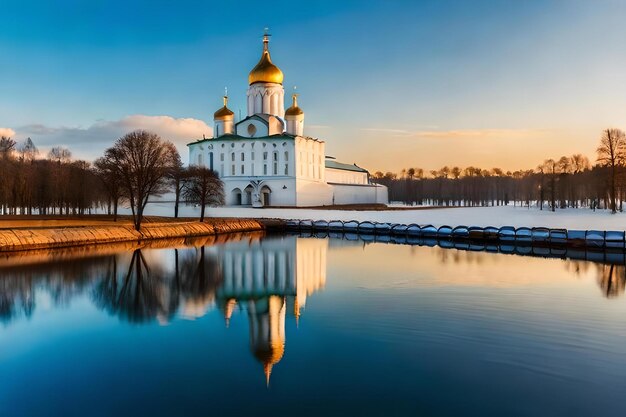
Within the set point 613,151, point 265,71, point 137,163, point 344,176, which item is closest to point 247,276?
point 137,163

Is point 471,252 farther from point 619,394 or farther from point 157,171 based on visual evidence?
point 157,171

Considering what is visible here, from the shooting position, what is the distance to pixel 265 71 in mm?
56188

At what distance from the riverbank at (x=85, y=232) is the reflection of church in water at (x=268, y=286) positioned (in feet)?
21.3

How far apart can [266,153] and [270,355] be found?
4743 cm

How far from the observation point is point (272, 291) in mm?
12500

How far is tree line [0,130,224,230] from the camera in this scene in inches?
1220

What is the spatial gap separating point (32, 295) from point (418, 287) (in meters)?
9.76

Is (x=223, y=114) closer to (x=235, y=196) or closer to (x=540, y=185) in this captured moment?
(x=235, y=196)

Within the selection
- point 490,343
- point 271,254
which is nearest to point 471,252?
point 271,254

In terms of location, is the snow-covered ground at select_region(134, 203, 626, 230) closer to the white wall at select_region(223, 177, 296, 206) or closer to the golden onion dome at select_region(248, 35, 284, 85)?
the white wall at select_region(223, 177, 296, 206)

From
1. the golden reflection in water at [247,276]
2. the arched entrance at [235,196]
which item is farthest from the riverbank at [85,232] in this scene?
the arched entrance at [235,196]

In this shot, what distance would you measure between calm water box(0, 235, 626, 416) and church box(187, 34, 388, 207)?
123ft

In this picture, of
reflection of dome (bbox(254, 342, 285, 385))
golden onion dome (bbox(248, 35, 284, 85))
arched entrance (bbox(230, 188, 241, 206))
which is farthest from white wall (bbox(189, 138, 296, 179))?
reflection of dome (bbox(254, 342, 285, 385))

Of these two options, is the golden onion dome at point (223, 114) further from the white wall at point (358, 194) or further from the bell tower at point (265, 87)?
the white wall at point (358, 194)
